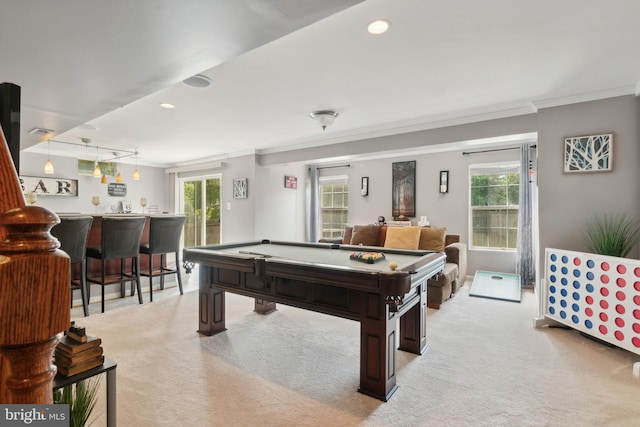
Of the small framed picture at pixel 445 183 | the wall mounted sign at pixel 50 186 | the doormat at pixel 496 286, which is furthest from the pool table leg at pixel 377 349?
the wall mounted sign at pixel 50 186

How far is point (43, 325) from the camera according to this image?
495 millimetres

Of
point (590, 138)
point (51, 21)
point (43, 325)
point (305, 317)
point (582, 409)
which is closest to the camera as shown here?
point (43, 325)

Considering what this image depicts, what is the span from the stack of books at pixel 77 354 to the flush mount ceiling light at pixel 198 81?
2.23 metres

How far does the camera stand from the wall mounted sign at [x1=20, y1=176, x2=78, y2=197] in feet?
19.2

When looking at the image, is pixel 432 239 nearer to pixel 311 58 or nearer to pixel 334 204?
pixel 334 204

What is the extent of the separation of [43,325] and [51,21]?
1936 millimetres

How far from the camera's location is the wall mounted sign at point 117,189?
7.13 m

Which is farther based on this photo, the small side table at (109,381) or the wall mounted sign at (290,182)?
the wall mounted sign at (290,182)

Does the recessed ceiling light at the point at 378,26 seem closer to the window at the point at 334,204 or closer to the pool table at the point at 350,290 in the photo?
the pool table at the point at 350,290

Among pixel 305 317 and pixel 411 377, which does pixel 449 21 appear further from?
pixel 305 317

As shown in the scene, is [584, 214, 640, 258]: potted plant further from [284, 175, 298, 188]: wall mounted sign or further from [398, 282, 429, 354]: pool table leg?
[284, 175, 298, 188]: wall mounted sign

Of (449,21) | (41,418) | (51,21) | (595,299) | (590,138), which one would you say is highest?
(449,21)

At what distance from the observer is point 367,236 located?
535cm

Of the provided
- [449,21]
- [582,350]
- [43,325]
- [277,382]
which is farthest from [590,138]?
[43,325]
